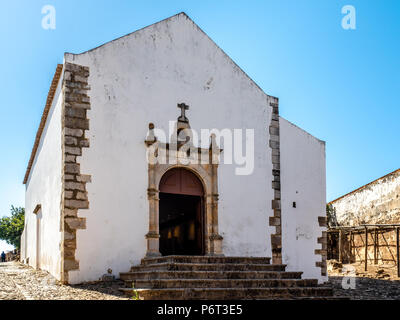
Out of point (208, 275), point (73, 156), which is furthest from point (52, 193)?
point (208, 275)

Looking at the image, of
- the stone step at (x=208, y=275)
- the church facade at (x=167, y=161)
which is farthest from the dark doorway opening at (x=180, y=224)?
the stone step at (x=208, y=275)

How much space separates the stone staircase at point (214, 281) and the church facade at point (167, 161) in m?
1.26

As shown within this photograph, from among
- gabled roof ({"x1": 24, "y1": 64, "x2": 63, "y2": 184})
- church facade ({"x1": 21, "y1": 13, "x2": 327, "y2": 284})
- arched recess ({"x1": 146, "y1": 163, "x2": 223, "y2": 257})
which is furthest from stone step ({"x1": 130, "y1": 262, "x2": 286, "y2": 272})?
gabled roof ({"x1": 24, "y1": 64, "x2": 63, "y2": 184})

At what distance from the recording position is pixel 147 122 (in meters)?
11.8

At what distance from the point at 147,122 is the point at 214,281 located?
14.1 feet

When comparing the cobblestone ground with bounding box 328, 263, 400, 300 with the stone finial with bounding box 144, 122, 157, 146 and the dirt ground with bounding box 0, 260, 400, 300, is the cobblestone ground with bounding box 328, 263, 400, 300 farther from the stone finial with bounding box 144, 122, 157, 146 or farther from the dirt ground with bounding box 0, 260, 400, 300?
the stone finial with bounding box 144, 122, 157, 146

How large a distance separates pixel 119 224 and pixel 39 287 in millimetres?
2127

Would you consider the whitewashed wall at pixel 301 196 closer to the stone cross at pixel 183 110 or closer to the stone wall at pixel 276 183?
the stone wall at pixel 276 183

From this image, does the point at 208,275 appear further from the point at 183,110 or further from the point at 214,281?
the point at 183,110

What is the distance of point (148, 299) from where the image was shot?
8.36 m

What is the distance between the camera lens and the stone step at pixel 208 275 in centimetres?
922

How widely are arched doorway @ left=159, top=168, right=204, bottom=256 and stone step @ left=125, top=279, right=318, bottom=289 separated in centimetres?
287
